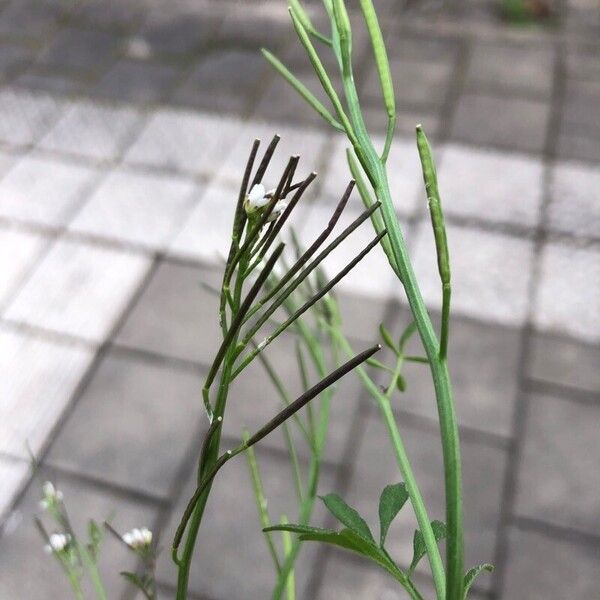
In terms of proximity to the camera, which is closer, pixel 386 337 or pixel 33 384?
pixel 386 337

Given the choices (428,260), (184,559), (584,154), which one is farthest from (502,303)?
(184,559)

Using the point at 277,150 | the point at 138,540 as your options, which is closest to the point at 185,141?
the point at 277,150

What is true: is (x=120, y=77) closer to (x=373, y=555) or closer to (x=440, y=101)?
(x=440, y=101)

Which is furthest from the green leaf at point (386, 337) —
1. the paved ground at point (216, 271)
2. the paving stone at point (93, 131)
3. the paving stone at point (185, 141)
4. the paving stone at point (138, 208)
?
the paving stone at point (93, 131)

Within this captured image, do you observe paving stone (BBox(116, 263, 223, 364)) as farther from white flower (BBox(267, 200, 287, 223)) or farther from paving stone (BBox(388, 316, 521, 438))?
white flower (BBox(267, 200, 287, 223))

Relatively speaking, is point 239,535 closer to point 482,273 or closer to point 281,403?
point 281,403

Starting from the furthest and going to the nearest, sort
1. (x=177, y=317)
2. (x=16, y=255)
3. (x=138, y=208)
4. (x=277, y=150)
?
(x=277, y=150) → (x=138, y=208) → (x=16, y=255) → (x=177, y=317)
